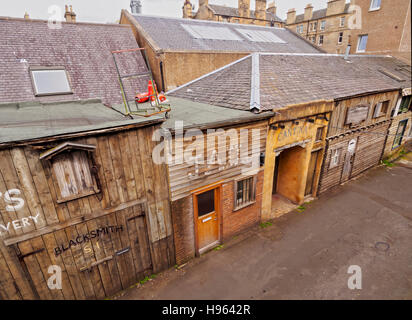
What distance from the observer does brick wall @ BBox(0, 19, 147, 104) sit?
1134 centimetres

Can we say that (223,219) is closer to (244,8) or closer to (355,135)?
(355,135)

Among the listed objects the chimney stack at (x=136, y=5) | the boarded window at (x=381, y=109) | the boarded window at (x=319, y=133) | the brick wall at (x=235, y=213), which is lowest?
the brick wall at (x=235, y=213)

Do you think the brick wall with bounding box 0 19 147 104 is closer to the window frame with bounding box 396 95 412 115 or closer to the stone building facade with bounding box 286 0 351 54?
the window frame with bounding box 396 95 412 115

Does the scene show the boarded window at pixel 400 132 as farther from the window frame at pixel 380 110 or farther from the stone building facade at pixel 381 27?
the stone building facade at pixel 381 27

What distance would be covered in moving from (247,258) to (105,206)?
205 inches

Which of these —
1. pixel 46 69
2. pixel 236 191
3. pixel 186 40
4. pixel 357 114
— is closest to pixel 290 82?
pixel 357 114

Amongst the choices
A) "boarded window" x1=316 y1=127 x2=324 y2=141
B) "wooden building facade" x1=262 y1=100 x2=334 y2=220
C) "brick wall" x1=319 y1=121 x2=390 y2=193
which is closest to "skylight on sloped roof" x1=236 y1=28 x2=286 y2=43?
"brick wall" x1=319 y1=121 x2=390 y2=193

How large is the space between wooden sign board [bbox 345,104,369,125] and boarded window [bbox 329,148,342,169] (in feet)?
5.10

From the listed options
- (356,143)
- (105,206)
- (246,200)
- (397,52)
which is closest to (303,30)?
(397,52)

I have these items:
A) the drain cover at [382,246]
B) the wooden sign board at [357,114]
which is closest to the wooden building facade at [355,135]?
the wooden sign board at [357,114]

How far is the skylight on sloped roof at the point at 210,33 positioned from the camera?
18.9 meters

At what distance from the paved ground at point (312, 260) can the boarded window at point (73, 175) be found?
3.58 m

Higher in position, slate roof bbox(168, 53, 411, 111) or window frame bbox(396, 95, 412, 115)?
slate roof bbox(168, 53, 411, 111)

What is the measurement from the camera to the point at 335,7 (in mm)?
38156
